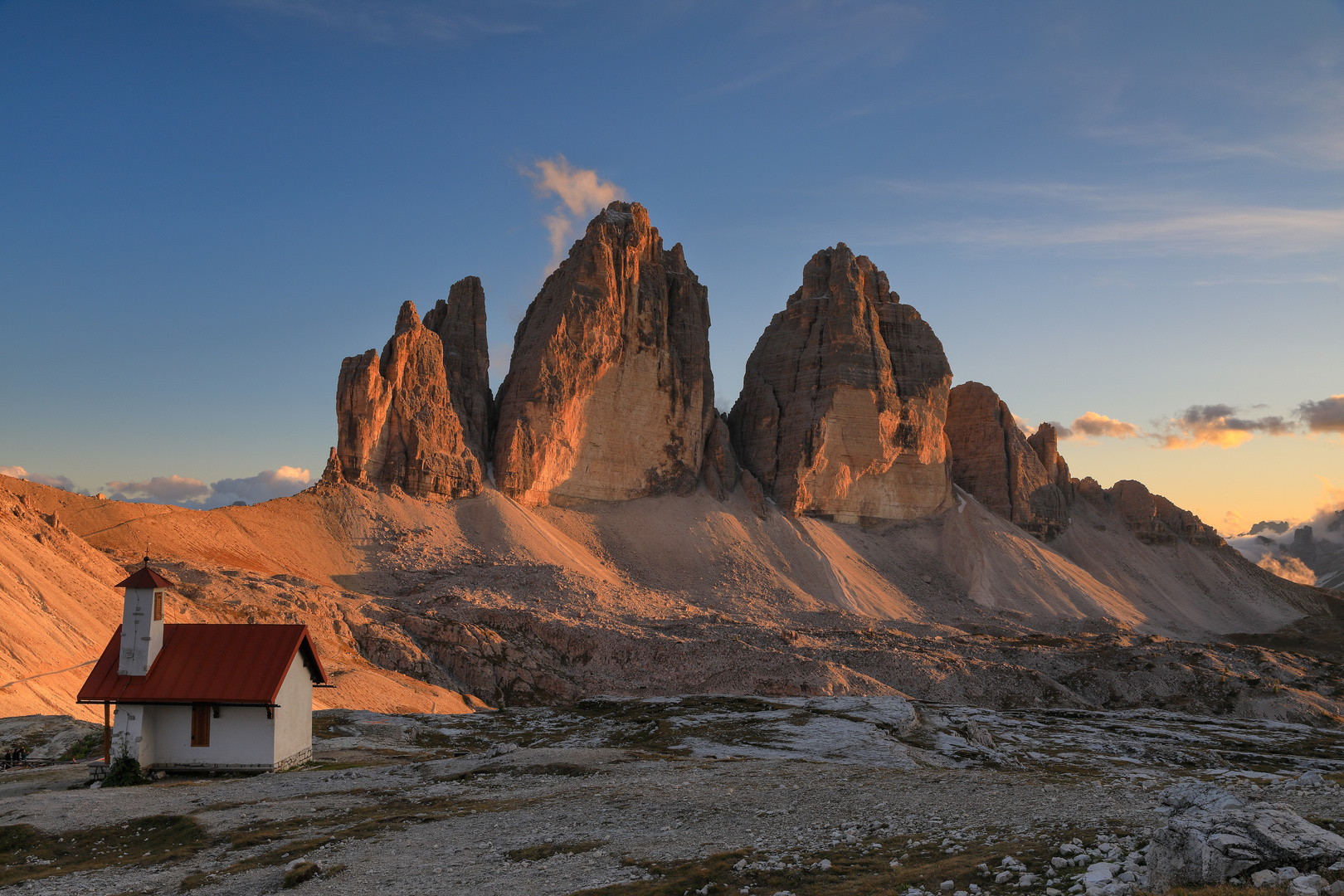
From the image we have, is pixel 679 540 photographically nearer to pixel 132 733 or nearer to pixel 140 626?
pixel 140 626

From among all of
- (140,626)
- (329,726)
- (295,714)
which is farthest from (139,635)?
(329,726)

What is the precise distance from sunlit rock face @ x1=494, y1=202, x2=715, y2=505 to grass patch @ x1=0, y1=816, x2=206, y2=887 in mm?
75442

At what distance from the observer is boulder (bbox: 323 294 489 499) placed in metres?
86.2

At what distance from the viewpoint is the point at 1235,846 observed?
11.0m

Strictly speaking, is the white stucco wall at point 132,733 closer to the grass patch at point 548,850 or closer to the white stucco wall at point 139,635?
the white stucco wall at point 139,635

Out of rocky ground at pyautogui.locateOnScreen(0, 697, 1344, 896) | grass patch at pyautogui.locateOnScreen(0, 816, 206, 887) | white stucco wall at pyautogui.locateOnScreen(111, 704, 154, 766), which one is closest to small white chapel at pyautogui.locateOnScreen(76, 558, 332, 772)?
white stucco wall at pyautogui.locateOnScreen(111, 704, 154, 766)

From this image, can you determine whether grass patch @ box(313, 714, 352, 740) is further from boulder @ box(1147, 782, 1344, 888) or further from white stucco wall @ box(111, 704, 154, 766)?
boulder @ box(1147, 782, 1344, 888)

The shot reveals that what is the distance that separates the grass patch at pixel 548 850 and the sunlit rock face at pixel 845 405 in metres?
95.2

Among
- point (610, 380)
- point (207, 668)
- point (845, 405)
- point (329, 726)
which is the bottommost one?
point (329, 726)

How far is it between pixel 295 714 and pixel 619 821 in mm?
14975

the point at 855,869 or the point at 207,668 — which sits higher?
the point at 207,668

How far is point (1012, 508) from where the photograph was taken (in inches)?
5098

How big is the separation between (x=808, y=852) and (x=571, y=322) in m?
90.2

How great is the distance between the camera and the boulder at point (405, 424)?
8619 centimetres
